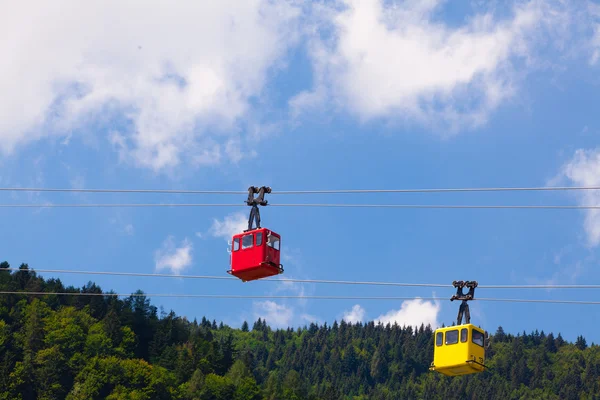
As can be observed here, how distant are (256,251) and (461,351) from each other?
35.0ft

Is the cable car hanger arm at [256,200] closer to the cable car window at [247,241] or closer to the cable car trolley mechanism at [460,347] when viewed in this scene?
the cable car window at [247,241]

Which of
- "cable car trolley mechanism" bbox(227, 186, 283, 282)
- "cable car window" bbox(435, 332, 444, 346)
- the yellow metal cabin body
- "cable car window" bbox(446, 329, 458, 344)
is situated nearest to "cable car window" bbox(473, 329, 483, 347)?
the yellow metal cabin body

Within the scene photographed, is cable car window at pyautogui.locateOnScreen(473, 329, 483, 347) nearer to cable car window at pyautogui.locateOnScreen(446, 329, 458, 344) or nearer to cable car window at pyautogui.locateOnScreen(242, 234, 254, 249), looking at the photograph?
cable car window at pyautogui.locateOnScreen(446, 329, 458, 344)

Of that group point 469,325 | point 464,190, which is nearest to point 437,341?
point 469,325

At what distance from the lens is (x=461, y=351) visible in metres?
50.6

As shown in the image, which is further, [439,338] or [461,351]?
[439,338]

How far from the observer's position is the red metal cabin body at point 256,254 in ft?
155

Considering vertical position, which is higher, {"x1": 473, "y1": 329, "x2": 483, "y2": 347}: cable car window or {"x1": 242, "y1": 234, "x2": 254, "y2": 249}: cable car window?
{"x1": 242, "y1": 234, "x2": 254, "y2": 249}: cable car window

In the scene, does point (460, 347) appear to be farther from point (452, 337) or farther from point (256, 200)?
point (256, 200)

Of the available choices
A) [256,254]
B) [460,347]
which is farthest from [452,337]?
[256,254]

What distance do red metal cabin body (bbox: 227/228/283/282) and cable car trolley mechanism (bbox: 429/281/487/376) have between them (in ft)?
27.2

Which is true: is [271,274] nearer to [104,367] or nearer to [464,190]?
[464,190]

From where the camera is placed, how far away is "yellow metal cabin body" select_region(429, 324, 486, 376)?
5053 centimetres

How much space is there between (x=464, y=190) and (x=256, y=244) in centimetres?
916
